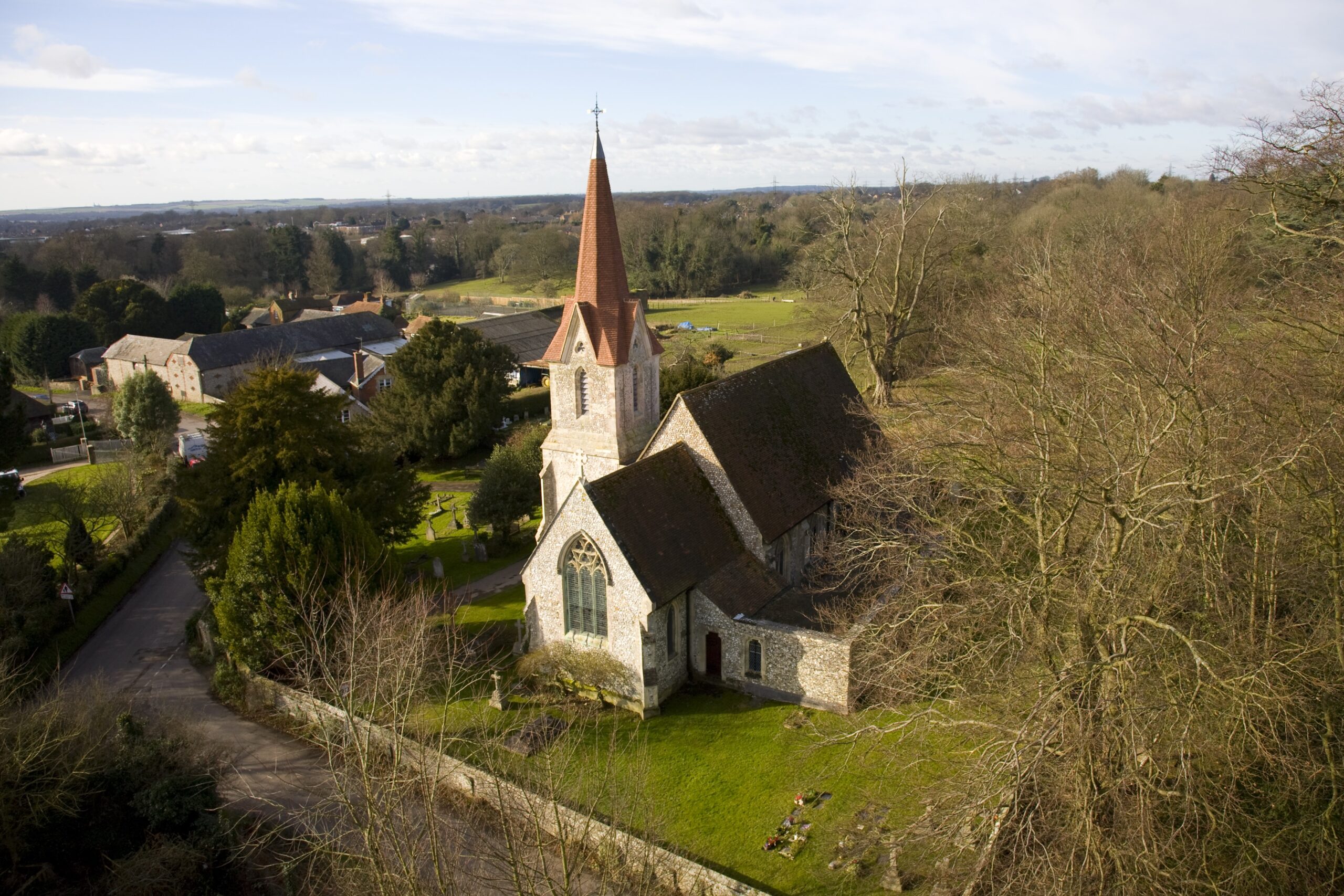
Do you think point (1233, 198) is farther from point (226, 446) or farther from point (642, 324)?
point (226, 446)

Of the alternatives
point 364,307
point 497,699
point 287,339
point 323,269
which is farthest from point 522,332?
point 323,269

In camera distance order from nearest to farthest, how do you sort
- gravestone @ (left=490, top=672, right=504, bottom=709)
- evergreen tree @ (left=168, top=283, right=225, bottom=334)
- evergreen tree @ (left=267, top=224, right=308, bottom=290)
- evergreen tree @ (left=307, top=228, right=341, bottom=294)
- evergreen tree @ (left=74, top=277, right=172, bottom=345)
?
gravestone @ (left=490, top=672, right=504, bottom=709), evergreen tree @ (left=74, top=277, right=172, bottom=345), evergreen tree @ (left=168, top=283, right=225, bottom=334), evergreen tree @ (left=307, top=228, right=341, bottom=294), evergreen tree @ (left=267, top=224, right=308, bottom=290)

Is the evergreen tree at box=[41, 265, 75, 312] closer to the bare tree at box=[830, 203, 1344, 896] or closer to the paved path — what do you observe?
the paved path

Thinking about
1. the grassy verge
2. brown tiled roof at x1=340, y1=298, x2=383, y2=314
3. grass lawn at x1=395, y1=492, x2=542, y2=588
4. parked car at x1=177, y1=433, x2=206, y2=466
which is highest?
brown tiled roof at x1=340, y1=298, x2=383, y2=314

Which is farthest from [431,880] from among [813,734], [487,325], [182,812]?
[487,325]

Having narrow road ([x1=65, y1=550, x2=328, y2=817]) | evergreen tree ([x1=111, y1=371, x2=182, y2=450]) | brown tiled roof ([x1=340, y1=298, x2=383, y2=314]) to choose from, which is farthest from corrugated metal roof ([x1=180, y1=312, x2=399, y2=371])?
narrow road ([x1=65, y1=550, x2=328, y2=817])

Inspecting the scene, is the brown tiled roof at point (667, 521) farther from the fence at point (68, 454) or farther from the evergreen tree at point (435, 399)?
the fence at point (68, 454)
